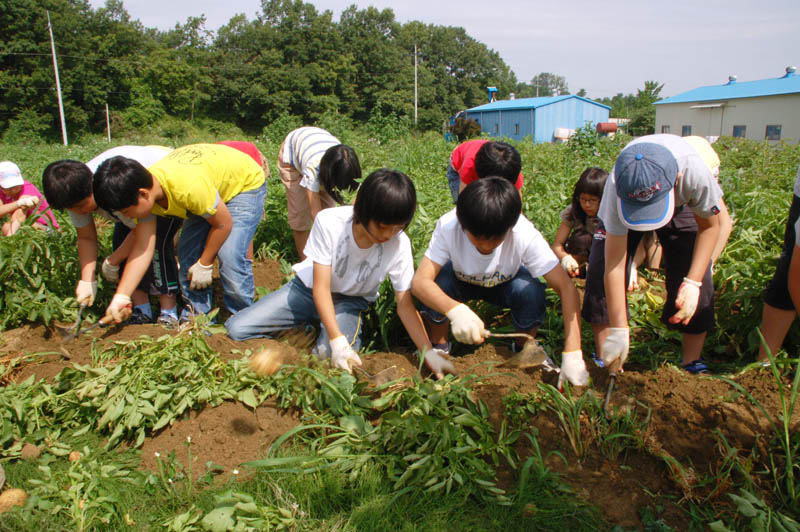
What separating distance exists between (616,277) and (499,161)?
112 centimetres

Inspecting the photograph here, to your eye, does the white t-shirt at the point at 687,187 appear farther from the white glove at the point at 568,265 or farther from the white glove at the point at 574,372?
the white glove at the point at 568,265

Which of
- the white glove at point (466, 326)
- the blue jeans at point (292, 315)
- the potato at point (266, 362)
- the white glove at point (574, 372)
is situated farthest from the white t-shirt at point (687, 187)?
the potato at point (266, 362)

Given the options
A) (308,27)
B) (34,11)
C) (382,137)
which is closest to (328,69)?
(308,27)

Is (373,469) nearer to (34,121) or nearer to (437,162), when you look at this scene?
(437,162)

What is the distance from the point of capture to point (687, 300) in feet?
7.11

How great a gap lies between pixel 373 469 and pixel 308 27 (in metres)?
46.9

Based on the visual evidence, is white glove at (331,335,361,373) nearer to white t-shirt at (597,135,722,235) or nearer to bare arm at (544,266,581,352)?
bare arm at (544,266,581,352)

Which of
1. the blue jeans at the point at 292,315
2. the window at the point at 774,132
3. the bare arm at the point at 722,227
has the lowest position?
the blue jeans at the point at 292,315

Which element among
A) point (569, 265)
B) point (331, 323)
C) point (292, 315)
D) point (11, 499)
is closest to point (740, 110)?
point (569, 265)

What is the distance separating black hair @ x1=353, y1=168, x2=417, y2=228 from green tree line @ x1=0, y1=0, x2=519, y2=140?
2451 cm

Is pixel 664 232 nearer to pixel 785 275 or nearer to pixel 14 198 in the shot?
pixel 785 275

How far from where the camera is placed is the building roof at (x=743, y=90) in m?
24.2

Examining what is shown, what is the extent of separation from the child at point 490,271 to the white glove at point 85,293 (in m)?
1.93

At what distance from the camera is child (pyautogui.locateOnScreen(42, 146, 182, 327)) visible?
9.15 ft
